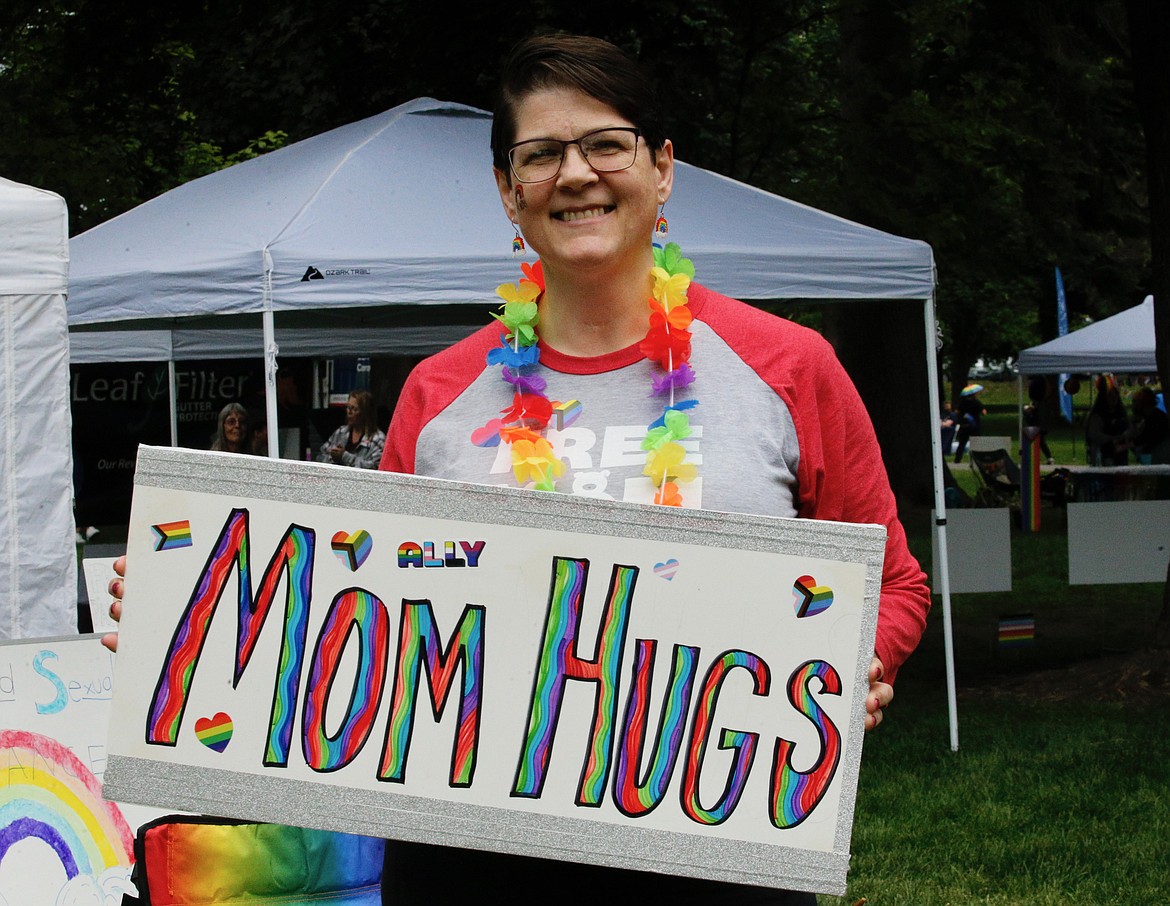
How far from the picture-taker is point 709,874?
158 centimetres

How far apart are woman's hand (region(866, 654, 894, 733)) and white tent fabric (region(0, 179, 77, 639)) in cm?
291

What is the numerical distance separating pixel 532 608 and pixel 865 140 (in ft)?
21.3

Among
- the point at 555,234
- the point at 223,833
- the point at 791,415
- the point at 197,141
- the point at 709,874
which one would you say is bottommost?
the point at 223,833

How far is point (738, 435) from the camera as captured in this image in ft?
5.67

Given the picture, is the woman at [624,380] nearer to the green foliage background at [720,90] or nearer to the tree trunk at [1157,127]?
the green foliage background at [720,90]

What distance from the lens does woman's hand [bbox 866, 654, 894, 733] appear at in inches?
64.5

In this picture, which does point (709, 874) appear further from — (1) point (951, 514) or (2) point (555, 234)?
(1) point (951, 514)

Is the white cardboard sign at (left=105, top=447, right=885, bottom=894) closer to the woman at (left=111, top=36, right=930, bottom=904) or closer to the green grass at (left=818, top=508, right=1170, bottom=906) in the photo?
the woman at (left=111, top=36, right=930, bottom=904)

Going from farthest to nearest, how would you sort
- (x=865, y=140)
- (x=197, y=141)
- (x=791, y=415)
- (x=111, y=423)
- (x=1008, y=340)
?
(x=1008, y=340) < (x=111, y=423) < (x=197, y=141) < (x=865, y=140) < (x=791, y=415)

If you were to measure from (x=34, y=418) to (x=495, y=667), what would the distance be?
9.11ft

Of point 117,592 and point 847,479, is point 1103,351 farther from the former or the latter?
point 117,592

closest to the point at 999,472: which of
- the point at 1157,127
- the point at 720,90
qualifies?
the point at 720,90

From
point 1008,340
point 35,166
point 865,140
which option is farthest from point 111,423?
point 1008,340

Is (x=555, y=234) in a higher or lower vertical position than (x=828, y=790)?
higher
